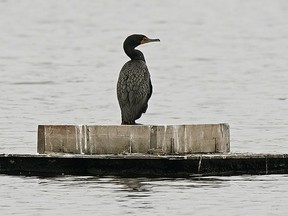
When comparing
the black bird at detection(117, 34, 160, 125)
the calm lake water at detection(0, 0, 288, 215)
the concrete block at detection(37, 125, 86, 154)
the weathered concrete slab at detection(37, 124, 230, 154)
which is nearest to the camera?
the calm lake water at detection(0, 0, 288, 215)

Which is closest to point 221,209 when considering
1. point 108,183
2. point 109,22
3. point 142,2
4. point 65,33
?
point 108,183

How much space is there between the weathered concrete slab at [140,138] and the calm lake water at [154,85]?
0.44m

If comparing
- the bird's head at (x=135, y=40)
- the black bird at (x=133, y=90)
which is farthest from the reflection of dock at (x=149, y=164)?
the bird's head at (x=135, y=40)

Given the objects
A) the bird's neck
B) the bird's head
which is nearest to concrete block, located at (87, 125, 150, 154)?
the bird's neck

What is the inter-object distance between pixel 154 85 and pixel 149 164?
18090mm

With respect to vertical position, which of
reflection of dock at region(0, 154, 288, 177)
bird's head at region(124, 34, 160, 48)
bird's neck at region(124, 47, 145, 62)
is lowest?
reflection of dock at region(0, 154, 288, 177)

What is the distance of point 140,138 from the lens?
19.2 meters

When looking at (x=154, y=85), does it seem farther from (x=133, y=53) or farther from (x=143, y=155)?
(x=143, y=155)

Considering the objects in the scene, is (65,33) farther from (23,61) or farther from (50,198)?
(50,198)

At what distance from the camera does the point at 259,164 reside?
1950cm

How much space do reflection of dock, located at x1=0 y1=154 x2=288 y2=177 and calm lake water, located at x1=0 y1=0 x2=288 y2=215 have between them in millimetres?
144

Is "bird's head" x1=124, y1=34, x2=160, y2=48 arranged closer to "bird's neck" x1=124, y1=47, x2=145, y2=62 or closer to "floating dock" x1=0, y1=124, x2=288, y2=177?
"bird's neck" x1=124, y1=47, x2=145, y2=62

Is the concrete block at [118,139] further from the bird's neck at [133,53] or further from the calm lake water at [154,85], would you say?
the bird's neck at [133,53]

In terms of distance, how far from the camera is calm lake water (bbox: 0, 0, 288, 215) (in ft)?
59.3
